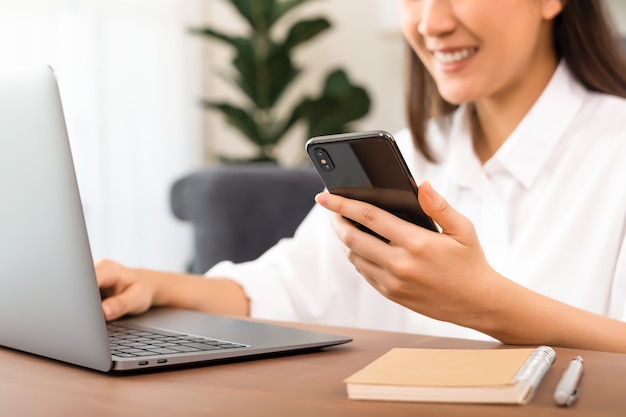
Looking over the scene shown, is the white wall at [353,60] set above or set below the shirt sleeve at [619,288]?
above

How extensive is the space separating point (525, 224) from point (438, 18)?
11.6 inches

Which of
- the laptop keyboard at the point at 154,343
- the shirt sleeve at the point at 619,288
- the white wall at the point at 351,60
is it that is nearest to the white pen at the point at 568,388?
the laptop keyboard at the point at 154,343

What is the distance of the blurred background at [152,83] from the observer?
2.69m

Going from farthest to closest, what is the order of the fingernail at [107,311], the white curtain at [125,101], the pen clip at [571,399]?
the white curtain at [125,101], the fingernail at [107,311], the pen clip at [571,399]

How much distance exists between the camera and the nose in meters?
1.12

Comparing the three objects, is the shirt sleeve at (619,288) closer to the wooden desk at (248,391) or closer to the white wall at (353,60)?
the wooden desk at (248,391)

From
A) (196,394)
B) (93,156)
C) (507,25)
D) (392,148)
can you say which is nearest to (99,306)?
(196,394)

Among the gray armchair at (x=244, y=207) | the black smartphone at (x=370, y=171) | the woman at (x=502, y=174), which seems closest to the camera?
the black smartphone at (x=370, y=171)

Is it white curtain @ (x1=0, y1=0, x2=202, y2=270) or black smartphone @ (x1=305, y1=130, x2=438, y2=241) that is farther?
white curtain @ (x1=0, y1=0, x2=202, y2=270)

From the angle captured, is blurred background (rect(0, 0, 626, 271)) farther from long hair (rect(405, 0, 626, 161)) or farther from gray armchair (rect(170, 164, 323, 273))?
long hair (rect(405, 0, 626, 161))

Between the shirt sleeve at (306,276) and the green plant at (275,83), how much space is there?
1887mm

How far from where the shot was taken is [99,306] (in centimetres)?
59

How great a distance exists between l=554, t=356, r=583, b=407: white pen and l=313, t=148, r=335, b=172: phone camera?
252 mm

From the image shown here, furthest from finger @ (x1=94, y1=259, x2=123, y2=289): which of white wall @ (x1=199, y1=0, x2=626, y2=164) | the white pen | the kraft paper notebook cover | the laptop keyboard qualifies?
white wall @ (x1=199, y1=0, x2=626, y2=164)
